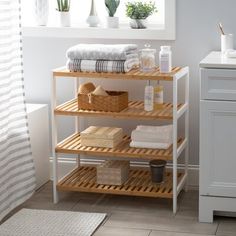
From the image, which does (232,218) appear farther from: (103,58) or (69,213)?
(103,58)

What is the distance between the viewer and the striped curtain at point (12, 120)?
3.75 m

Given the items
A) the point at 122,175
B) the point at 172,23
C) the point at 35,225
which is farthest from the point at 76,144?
the point at 172,23

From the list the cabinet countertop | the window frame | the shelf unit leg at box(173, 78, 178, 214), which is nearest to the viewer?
the cabinet countertop

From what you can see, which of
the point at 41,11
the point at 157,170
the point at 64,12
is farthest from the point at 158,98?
the point at 41,11

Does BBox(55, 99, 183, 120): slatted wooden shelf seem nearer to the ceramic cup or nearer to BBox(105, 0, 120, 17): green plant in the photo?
the ceramic cup

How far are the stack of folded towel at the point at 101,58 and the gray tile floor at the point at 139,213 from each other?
0.80m

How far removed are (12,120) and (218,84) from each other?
116 centimetres

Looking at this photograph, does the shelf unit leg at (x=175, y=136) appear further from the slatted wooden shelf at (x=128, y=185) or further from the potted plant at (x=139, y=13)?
the potted plant at (x=139, y=13)

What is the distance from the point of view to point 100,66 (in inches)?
154

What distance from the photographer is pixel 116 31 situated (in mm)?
4266

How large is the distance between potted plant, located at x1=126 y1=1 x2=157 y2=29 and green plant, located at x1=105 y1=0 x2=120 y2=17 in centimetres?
7

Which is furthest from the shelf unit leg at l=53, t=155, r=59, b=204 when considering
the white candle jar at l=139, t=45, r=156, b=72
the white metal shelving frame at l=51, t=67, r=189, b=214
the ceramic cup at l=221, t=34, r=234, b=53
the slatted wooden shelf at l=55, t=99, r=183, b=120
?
the ceramic cup at l=221, t=34, r=234, b=53

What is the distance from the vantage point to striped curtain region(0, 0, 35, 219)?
3750 millimetres

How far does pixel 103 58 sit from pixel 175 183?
0.81 m
